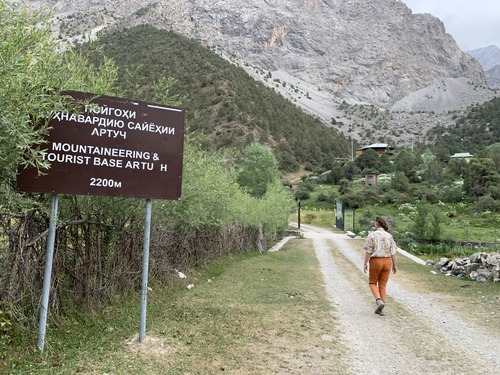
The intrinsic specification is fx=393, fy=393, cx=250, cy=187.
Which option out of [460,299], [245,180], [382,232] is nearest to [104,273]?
[382,232]

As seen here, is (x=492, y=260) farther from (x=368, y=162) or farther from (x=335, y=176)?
(x=368, y=162)

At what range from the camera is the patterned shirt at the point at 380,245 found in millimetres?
6988

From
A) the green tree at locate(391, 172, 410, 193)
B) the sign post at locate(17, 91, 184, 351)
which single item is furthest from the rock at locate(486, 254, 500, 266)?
the green tree at locate(391, 172, 410, 193)

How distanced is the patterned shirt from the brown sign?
382cm

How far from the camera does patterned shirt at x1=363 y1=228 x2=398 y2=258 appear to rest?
6988 millimetres

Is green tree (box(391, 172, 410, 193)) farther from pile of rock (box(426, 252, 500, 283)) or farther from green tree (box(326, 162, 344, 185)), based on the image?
pile of rock (box(426, 252, 500, 283))

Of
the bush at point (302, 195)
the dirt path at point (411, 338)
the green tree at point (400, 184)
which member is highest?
the green tree at point (400, 184)

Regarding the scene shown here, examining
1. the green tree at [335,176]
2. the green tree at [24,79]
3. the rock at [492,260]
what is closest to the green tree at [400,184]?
the green tree at [335,176]

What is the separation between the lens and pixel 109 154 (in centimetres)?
471

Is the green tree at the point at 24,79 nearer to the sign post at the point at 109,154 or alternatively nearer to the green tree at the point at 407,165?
the sign post at the point at 109,154

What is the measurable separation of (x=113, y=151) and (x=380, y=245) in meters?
4.80

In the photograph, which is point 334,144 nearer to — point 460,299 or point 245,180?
point 245,180

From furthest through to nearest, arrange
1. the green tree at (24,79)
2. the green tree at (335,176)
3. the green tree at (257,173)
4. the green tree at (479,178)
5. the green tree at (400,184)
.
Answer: the green tree at (335,176) → the green tree at (400,184) → the green tree at (479,178) → the green tree at (257,173) → the green tree at (24,79)

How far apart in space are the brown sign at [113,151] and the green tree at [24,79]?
32 cm
